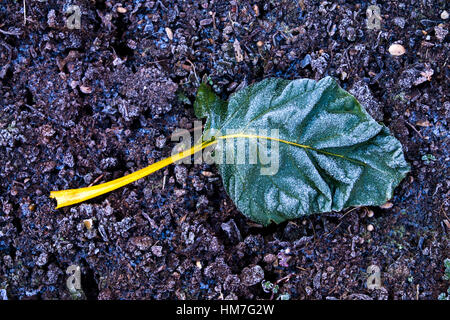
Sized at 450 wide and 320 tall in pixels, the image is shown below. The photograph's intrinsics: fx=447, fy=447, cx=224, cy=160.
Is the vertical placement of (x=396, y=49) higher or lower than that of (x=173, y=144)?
higher

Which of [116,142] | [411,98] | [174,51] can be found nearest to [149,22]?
[174,51]

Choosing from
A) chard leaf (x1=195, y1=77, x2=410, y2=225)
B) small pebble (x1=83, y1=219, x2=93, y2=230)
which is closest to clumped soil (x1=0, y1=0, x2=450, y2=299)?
small pebble (x1=83, y1=219, x2=93, y2=230)

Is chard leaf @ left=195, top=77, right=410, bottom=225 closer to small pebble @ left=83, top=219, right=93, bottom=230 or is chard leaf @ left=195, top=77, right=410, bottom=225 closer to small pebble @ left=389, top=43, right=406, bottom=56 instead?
small pebble @ left=389, top=43, right=406, bottom=56

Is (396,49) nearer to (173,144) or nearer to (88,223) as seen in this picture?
(173,144)

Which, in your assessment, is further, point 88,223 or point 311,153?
point 88,223

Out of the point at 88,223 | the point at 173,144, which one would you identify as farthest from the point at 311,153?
the point at 88,223

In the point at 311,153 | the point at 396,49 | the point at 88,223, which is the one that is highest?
the point at 396,49
